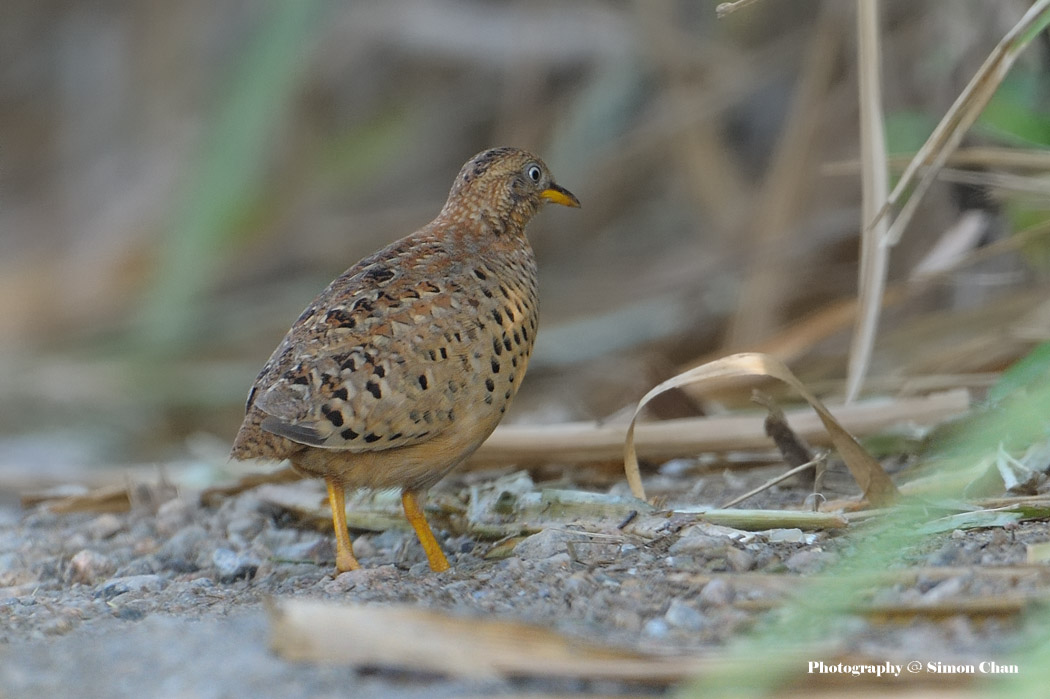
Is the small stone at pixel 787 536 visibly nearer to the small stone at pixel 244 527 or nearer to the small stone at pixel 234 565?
the small stone at pixel 234 565

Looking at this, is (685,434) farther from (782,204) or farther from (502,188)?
(782,204)

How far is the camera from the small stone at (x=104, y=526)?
160 inches

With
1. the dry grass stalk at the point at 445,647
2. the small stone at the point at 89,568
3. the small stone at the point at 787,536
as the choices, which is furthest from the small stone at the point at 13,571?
the small stone at the point at 787,536

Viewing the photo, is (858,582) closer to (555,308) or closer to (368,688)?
(368,688)

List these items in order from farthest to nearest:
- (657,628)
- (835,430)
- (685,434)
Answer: (685,434) → (835,430) → (657,628)

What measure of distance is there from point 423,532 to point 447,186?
592 cm

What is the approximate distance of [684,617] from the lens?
2.46m

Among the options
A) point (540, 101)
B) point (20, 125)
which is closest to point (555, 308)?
point (540, 101)

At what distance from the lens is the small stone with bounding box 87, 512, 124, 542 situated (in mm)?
4070

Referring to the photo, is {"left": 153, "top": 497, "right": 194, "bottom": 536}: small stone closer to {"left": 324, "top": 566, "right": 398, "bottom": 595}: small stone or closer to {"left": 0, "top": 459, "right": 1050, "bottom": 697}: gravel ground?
{"left": 0, "top": 459, "right": 1050, "bottom": 697}: gravel ground

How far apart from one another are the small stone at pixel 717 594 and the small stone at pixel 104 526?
2.33 meters

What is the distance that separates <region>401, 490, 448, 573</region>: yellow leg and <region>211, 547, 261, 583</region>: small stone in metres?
0.47

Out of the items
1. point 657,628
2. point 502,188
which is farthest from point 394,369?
point 657,628

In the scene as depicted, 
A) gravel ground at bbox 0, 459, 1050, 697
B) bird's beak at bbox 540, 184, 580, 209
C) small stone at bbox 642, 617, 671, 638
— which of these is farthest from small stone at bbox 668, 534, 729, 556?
bird's beak at bbox 540, 184, 580, 209
